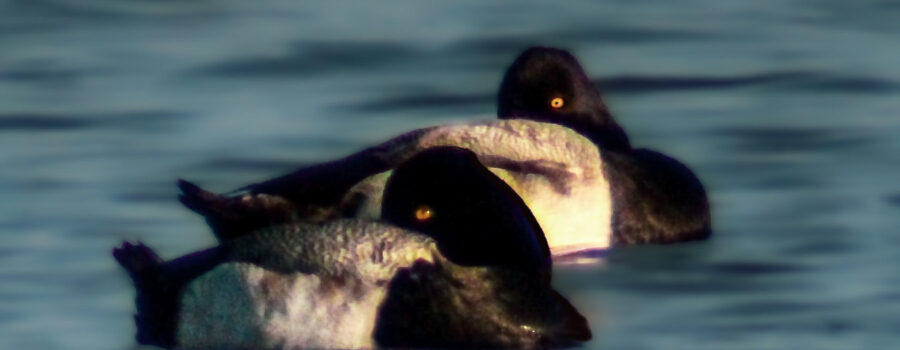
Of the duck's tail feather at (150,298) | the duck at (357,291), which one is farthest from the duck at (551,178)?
the duck at (357,291)

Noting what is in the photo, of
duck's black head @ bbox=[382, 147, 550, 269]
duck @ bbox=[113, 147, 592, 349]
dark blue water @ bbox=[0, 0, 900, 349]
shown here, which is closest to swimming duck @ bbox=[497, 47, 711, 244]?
dark blue water @ bbox=[0, 0, 900, 349]

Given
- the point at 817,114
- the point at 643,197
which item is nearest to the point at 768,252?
the point at 643,197

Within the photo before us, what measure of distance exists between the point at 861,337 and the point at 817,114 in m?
4.82

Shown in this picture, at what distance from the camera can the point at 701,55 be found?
1366 centimetres

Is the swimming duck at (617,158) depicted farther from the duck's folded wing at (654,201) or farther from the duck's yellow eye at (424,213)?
the duck's yellow eye at (424,213)

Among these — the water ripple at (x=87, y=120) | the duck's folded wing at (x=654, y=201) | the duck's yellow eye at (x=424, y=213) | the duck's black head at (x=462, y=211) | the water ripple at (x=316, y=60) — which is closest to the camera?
the duck's black head at (x=462, y=211)

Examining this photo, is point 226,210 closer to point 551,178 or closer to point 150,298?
point 150,298

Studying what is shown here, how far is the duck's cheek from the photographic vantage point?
23.5 feet

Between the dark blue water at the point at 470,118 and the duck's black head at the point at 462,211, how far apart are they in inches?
15.0

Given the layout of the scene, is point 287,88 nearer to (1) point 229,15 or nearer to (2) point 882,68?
(1) point 229,15

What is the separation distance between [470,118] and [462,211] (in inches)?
180

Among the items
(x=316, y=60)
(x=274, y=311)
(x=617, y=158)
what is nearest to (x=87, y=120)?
(x=316, y=60)

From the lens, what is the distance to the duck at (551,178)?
8.99 metres

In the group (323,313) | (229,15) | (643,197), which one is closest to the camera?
(323,313)
